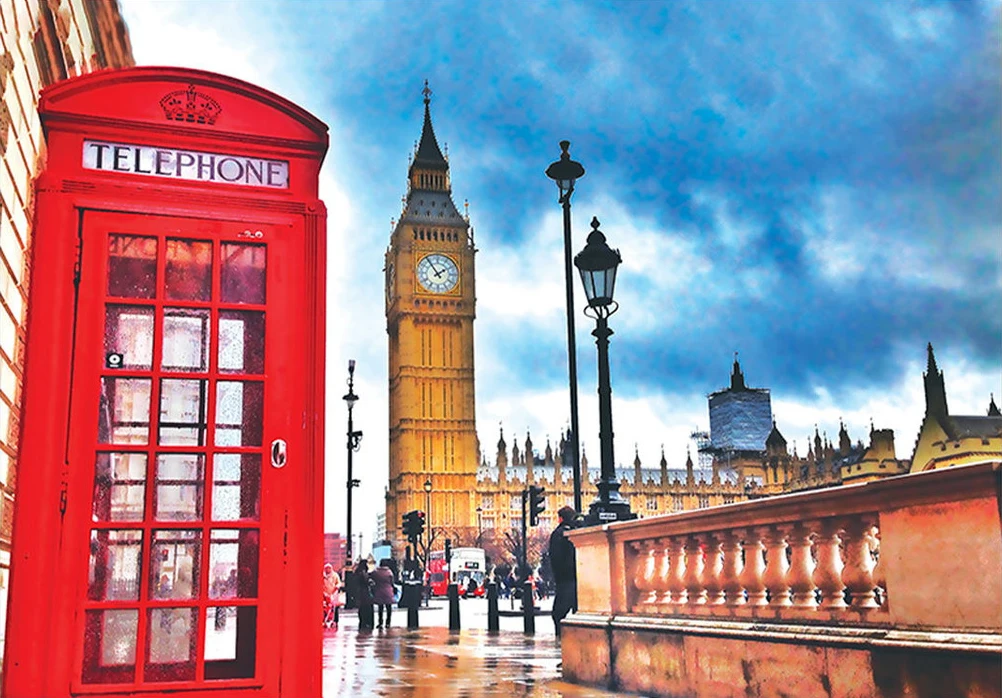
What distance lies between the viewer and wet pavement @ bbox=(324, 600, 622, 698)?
8.54 m

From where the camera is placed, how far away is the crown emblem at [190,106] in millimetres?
4715

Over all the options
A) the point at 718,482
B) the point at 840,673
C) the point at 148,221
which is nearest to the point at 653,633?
the point at 840,673

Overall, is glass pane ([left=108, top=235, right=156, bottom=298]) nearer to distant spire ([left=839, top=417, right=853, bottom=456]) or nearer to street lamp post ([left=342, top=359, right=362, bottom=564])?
street lamp post ([left=342, top=359, right=362, bottom=564])

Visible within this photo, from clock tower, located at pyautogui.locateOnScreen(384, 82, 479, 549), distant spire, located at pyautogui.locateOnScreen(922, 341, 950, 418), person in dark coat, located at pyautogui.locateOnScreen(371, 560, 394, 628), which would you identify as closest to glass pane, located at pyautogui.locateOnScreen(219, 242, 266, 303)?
person in dark coat, located at pyautogui.locateOnScreen(371, 560, 394, 628)

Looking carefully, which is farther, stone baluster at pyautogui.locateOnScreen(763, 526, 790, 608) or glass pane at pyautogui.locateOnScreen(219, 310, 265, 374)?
A: stone baluster at pyautogui.locateOnScreen(763, 526, 790, 608)

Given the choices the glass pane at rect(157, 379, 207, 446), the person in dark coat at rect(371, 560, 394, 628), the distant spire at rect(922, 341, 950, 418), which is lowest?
the person in dark coat at rect(371, 560, 394, 628)

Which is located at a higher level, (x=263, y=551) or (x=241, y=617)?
(x=263, y=551)

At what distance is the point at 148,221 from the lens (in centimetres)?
460

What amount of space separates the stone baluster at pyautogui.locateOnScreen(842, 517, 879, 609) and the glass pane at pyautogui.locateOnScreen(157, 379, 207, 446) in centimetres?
340

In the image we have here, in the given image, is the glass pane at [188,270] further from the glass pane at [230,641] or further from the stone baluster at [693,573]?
the stone baluster at [693,573]

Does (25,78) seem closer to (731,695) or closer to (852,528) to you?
(852,528)

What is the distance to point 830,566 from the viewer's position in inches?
230

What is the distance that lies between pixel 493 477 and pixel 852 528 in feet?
338

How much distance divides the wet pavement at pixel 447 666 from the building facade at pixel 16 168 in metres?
4.67
